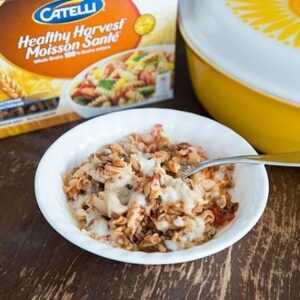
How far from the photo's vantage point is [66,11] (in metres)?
0.80

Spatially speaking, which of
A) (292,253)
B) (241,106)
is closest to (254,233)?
(292,253)

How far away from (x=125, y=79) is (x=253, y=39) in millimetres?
217

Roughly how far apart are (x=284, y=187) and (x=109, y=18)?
0.36m

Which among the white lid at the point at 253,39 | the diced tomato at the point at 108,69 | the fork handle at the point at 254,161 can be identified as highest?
the white lid at the point at 253,39

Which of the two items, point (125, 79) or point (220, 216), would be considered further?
point (125, 79)

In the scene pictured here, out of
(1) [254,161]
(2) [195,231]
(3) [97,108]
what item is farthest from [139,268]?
(3) [97,108]

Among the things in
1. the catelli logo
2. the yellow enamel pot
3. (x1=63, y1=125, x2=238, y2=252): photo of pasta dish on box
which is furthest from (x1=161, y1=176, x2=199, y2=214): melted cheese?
the catelli logo

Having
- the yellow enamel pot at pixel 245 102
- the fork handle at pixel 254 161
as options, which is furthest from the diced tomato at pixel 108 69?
the fork handle at pixel 254 161

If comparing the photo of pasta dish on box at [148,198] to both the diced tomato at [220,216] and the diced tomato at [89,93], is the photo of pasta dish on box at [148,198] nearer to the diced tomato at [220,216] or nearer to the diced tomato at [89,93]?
the diced tomato at [220,216]

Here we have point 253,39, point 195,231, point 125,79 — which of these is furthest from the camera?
point 125,79

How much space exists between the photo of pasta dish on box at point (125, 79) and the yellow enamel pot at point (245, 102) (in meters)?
0.05

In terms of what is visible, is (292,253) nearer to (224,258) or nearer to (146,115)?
(224,258)

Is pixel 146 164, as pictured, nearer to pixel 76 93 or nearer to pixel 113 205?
pixel 113 205

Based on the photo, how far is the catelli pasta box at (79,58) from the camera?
803 mm
